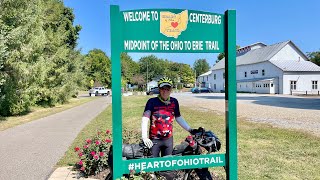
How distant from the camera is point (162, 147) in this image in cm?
405

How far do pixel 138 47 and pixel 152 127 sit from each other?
1068mm

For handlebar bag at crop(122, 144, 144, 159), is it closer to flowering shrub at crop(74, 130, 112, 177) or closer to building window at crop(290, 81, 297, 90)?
flowering shrub at crop(74, 130, 112, 177)

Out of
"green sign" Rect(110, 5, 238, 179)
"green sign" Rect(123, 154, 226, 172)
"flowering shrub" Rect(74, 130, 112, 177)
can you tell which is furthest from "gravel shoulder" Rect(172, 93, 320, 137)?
"flowering shrub" Rect(74, 130, 112, 177)

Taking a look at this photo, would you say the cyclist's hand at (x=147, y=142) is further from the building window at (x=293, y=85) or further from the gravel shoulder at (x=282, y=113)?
the building window at (x=293, y=85)

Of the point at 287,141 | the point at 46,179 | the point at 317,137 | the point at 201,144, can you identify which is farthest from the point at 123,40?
the point at 317,137

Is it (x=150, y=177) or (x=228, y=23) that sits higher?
(x=228, y=23)

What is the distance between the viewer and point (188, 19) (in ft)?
12.9

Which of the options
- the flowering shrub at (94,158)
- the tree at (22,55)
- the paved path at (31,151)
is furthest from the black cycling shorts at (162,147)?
the tree at (22,55)

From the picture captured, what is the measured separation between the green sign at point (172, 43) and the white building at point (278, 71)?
4170 centimetres

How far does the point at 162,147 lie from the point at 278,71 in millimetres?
52785

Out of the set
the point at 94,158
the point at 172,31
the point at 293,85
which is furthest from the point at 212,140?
the point at 293,85

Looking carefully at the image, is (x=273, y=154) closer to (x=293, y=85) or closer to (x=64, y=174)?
(x=64, y=174)

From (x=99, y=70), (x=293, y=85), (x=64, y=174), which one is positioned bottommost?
(x=64, y=174)

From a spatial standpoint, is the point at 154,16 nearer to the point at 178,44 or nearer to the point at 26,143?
the point at 178,44
